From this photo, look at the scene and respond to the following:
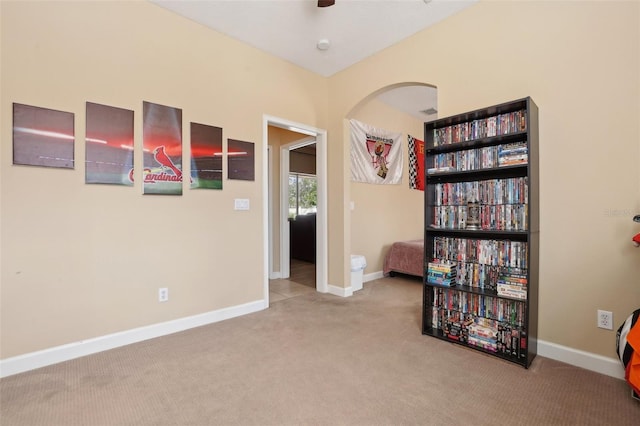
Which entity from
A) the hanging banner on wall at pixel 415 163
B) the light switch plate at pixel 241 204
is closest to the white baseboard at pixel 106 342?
the light switch plate at pixel 241 204

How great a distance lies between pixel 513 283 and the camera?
7.00ft

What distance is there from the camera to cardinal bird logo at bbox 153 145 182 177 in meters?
2.58

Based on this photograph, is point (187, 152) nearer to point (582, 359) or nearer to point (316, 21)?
point (316, 21)

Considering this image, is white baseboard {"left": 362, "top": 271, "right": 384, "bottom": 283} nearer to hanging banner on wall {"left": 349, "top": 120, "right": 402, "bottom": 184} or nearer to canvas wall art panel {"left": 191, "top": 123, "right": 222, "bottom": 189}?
hanging banner on wall {"left": 349, "top": 120, "right": 402, "bottom": 184}

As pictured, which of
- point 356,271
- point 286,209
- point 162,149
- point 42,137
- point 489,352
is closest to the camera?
point 42,137

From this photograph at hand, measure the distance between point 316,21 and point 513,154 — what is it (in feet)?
6.79

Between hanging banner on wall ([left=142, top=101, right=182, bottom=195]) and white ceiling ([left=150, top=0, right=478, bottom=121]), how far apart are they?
0.94 m

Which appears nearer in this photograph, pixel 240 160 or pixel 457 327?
pixel 457 327

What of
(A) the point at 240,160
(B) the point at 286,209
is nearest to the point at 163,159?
(A) the point at 240,160

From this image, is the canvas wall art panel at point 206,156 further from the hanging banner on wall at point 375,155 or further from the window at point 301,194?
the window at point 301,194

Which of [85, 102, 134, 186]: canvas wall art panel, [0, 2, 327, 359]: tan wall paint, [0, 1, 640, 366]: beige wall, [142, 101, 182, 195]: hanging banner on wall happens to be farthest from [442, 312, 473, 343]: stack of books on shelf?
[85, 102, 134, 186]: canvas wall art panel

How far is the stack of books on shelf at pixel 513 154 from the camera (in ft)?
6.92

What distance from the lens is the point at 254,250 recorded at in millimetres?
3248

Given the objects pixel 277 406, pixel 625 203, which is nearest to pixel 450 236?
pixel 625 203
